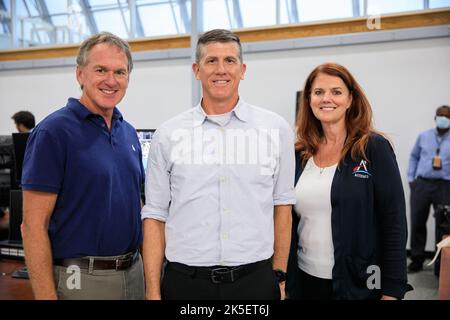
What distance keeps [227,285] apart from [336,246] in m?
0.45

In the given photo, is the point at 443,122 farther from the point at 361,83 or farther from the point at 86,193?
the point at 86,193

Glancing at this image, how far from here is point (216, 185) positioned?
134cm

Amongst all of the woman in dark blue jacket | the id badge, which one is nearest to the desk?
the woman in dark blue jacket

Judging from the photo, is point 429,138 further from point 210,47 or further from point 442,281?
point 210,47

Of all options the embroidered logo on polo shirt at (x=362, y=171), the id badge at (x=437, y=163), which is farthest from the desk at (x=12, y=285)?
the id badge at (x=437, y=163)

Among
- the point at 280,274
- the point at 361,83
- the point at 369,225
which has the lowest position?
the point at 280,274

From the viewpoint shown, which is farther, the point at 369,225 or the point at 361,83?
the point at 361,83

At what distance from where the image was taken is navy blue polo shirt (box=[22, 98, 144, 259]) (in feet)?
4.15

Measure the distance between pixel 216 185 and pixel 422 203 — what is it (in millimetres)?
3590

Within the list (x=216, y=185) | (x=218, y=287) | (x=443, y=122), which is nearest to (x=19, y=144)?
(x=216, y=185)

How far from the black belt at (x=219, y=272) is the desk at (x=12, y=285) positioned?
0.85m

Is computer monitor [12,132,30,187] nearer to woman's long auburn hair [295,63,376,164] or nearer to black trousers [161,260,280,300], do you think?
black trousers [161,260,280,300]

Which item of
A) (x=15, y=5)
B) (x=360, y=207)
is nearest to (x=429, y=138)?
(x=360, y=207)

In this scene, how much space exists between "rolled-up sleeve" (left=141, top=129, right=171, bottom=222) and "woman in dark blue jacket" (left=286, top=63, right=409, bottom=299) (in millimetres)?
518
